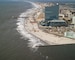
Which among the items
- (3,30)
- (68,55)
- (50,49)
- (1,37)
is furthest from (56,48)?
(3,30)

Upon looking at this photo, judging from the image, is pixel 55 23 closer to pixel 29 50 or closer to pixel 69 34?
pixel 69 34

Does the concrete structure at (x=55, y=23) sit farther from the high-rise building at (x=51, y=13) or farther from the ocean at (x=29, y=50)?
the ocean at (x=29, y=50)

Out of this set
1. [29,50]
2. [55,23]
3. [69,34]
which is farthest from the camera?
[55,23]

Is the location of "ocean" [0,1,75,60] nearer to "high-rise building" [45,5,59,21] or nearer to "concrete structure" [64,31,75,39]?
"concrete structure" [64,31,75,39]

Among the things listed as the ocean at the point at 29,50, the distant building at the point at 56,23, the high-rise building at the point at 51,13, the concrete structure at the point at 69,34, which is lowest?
the ocean at the point at 29,50

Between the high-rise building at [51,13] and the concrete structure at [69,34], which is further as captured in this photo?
the high-rise building at [51,13]

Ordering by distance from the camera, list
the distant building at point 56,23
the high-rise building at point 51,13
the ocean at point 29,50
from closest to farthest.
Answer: the ocean at point 29,50 → the distant building at point 56,23 → the high-rise building at point 51,13

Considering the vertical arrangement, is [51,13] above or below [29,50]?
above

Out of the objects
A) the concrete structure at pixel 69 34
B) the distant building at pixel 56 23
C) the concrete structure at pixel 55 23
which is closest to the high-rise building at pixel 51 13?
the concrete structure at pixel 55 23

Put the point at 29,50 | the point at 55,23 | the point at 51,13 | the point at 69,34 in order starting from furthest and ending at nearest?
the point at 51,13
the point at 55,23
the point at 69,34
the point at 29,50

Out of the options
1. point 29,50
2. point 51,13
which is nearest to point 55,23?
point 51,13

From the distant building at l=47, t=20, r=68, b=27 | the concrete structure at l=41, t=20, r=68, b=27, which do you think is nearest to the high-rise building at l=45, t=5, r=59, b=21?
the concrete structure at l=41, t=20, r=68, b=27
